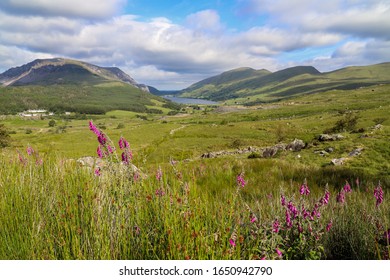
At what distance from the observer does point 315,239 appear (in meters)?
3.25

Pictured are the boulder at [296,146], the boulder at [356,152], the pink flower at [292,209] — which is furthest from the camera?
the boulder at [296,146]

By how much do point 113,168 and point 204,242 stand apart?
1912mm

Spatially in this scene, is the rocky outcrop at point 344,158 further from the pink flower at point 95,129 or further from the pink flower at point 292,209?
the pink flower at point 95,129

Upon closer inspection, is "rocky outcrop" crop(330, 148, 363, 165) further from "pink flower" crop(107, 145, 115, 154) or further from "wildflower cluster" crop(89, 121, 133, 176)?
"pink flower" crop(107, 145, 115, 154)

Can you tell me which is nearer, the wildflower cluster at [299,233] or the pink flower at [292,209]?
the wildflower cluster at [299,233]

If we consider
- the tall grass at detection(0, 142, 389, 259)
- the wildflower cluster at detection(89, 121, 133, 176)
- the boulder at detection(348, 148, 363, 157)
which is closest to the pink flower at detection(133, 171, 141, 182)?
the tall grass at detection(0, 142, 389, 259)

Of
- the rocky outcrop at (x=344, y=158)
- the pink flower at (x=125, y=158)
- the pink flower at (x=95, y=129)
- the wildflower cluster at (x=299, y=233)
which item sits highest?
the pink flower at (x=95, y=129)

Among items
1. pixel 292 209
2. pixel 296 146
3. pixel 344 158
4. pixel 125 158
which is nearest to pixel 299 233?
pixel 292 209

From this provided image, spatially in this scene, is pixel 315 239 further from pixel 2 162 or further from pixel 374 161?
pixel 374 161

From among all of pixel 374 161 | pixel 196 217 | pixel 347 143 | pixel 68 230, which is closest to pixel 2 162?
pixel 68 230

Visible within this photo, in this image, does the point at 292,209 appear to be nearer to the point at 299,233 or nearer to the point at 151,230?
the point at 299,233

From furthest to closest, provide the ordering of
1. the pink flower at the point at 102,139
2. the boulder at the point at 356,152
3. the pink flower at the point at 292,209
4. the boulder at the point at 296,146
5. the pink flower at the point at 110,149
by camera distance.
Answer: the boulder at the point at 296,146
the boulder at the point at 356,152
the pink flower at the point at 102,139
the pink flower at the point at 110,149
the pink flower at the point at 292,209

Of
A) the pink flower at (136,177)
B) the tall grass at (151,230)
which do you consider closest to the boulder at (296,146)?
the tall grass at (151,230)
